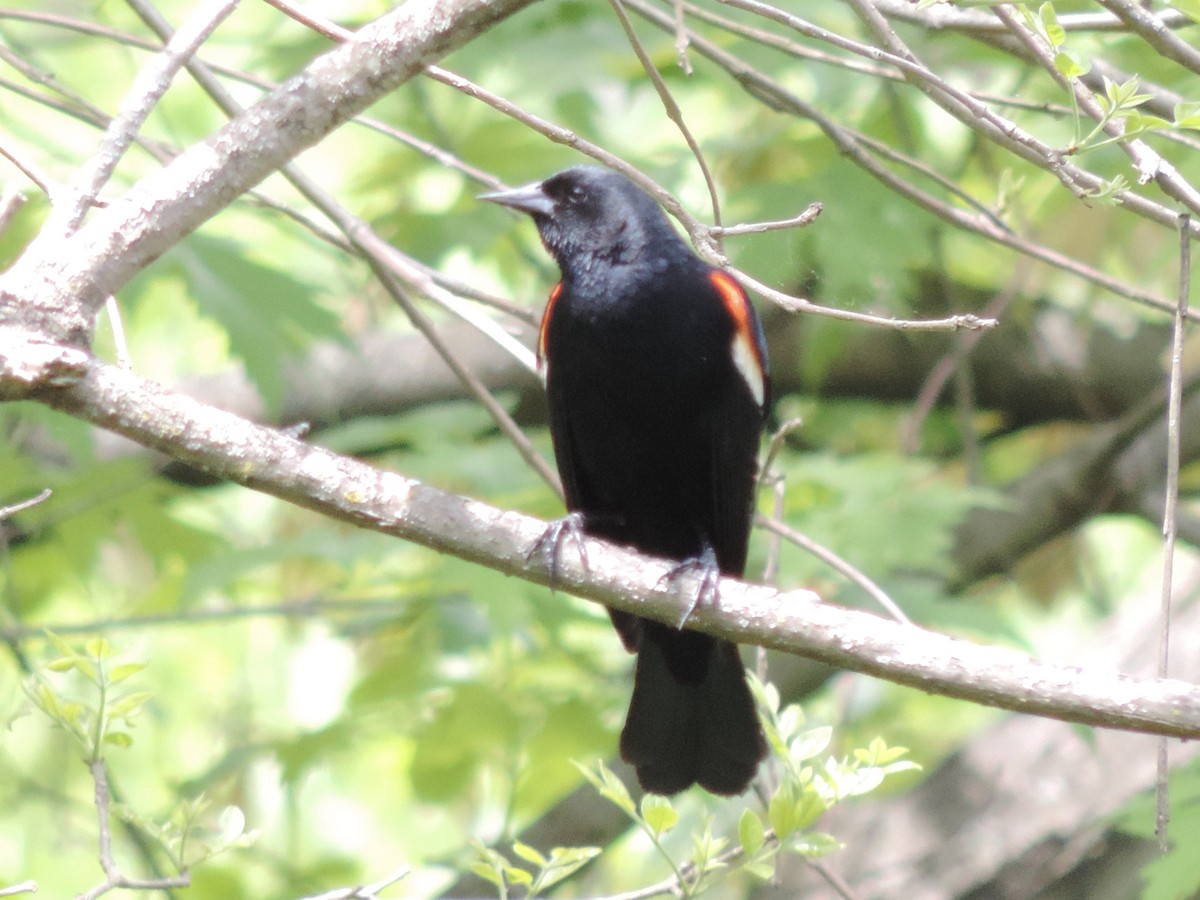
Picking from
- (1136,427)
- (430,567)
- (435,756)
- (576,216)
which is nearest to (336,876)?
(435,756)

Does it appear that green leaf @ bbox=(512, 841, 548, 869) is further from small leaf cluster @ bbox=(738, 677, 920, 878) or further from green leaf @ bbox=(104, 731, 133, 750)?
green leaf @ bbox=(104, 731, 133, 750)

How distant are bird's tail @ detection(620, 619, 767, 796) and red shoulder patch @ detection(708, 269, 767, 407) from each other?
0.61 meters

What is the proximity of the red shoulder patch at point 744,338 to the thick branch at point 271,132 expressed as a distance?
1.32 metres

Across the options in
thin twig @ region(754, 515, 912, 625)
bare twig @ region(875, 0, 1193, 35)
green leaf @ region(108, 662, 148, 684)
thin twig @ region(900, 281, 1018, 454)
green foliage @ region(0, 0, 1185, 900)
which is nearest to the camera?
green leaf @ region(108, 662, 148, 684)

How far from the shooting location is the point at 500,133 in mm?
4215

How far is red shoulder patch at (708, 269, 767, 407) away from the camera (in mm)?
3020

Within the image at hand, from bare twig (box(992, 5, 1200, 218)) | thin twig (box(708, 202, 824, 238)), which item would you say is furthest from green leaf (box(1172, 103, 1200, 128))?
thin twig (box(708, 202, 824, 238))

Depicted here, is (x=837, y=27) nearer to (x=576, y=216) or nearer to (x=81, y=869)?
(x=576, y=216)

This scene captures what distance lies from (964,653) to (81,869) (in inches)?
157

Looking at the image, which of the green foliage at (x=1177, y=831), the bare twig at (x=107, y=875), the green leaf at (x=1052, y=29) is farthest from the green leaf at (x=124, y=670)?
the green foliage at (x=1177, y=831)

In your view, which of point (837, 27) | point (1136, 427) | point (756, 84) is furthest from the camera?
point (837, 27)

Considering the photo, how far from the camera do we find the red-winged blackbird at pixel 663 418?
9.73ft

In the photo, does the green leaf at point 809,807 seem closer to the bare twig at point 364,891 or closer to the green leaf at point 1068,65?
the bare twig at point 364,891

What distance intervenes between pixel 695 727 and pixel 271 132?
68.4 inches
